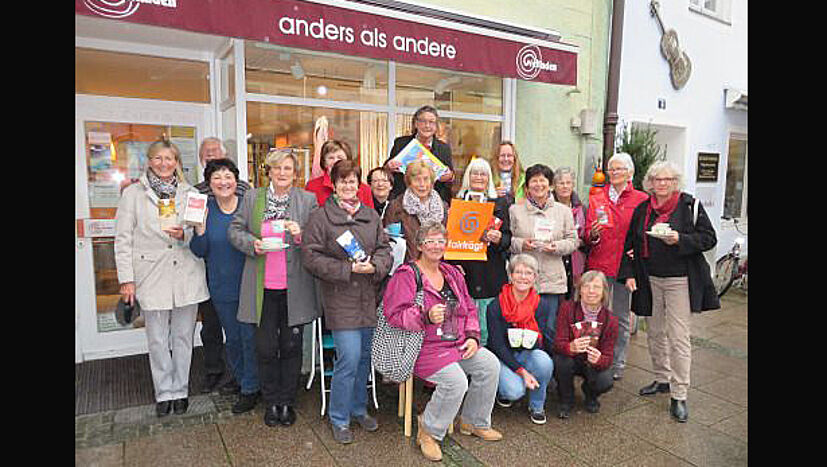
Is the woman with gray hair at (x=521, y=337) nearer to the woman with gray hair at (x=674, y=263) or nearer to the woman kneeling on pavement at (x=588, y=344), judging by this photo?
the woman kneeling on pavement at (x=588, y=344)

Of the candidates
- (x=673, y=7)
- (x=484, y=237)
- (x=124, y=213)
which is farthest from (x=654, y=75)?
(x=124, y=213)

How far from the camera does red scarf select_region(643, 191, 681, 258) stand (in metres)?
4.30

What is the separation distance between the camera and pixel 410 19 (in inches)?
199

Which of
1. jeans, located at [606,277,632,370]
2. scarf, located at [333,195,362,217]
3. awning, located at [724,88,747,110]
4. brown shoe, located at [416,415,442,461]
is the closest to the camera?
brown shoe, located at [416,415,442,461]

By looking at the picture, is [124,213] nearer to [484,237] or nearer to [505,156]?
[484,237]

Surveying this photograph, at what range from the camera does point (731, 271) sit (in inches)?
367

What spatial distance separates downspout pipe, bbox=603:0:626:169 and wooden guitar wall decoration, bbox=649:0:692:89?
92 centimetres

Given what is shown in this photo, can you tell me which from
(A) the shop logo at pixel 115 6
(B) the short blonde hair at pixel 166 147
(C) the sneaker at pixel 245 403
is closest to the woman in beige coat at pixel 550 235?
(C) the sneaker at pixel 245 403

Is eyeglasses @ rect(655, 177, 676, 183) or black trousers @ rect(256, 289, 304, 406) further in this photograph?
eyeglasses @ rect(655, 177, 676, 183)

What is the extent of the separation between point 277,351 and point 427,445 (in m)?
1.27

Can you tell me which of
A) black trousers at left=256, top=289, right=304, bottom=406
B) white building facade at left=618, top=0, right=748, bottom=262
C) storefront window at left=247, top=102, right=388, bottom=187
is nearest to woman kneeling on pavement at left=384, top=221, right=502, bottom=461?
black trousers at left=256, top=289, right=304, bottom=406

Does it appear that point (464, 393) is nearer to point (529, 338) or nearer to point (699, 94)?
point (529, 338)

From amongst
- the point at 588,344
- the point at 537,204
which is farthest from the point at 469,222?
the point at 588,344

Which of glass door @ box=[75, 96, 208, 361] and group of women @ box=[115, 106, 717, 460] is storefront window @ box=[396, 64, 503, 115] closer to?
group of women @ box=[115, 106, 717, 460]
